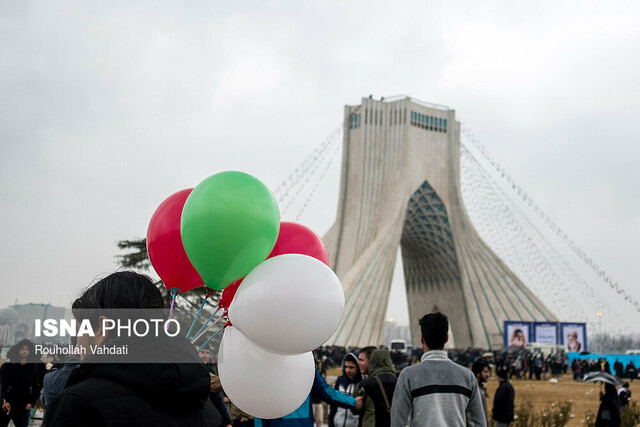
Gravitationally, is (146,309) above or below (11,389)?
above

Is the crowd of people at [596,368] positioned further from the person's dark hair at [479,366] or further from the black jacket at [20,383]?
the black jacket at [20,383]

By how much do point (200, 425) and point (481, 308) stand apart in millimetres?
28724

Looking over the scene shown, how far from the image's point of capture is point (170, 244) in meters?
3.09

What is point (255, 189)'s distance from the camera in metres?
2.71

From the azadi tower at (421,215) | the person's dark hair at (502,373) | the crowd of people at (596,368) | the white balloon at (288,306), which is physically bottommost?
the crowd of people at (596,368)

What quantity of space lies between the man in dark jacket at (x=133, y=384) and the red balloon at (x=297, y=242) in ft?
5.17

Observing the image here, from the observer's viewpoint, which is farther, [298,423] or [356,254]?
[356,254]

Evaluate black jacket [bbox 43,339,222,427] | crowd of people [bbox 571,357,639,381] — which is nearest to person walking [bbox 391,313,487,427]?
black jacket [bbox 43,339,222,427]

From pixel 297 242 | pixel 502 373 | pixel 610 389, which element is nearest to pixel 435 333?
pixel 297 242

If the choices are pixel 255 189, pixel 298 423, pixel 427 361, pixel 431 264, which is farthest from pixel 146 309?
pixel 431 264

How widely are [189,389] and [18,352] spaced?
5250 millimetres

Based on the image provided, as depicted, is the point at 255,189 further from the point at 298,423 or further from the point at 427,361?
the point at 298,423

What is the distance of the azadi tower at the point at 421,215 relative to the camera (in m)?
28.8

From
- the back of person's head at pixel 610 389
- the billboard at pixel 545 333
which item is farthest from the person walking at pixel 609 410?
the billboard at pixel 545 333
